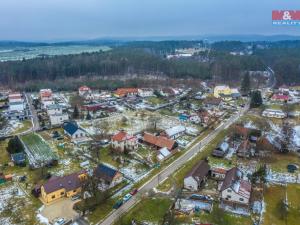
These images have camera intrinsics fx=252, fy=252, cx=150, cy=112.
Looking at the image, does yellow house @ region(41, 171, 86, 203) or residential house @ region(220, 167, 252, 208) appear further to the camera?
yellow house @ region(41, 171, 86, 203)

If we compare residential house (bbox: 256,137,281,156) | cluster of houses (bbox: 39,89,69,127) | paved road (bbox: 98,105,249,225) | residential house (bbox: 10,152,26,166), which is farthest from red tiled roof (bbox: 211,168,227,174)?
cluster of houses (bbox: 39,89,69,127)

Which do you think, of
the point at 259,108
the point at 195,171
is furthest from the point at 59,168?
the point at 259,108

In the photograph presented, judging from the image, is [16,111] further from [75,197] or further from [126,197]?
[126,197]

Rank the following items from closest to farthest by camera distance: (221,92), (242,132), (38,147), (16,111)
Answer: (38,147) → (242,132) → (16,111) → (221,92)

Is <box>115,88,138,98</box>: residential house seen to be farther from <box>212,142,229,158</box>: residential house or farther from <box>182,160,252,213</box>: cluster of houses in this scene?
<box>182,160,252,213</box>: cluster of houses

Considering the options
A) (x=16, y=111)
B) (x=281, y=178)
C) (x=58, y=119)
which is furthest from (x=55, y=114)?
(x=281, y=178)
